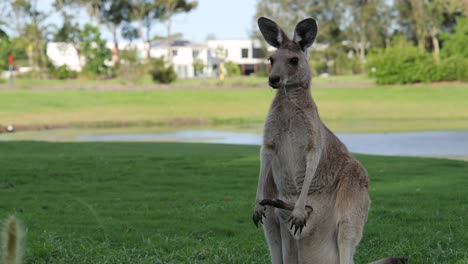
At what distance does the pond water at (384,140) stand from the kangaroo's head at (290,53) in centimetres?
1547

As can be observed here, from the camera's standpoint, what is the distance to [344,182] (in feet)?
12.0

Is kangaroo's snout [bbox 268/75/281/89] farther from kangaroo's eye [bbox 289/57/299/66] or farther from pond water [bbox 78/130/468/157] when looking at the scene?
pond water [bbox 78/130/468/157]

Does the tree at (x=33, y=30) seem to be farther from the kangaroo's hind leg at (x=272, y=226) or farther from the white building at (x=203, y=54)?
the kangaroo's hind leg at (x=272, y=226)

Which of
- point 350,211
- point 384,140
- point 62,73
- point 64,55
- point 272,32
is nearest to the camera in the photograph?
point 272,32

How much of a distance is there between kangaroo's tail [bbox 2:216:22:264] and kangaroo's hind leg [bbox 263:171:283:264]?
8.32ft

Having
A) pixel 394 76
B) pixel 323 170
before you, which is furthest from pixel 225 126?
pixel 323 170

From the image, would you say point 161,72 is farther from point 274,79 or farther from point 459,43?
point 274,79

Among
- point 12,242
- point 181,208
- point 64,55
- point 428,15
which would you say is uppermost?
point 428,15

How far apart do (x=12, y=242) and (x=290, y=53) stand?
2.43 m

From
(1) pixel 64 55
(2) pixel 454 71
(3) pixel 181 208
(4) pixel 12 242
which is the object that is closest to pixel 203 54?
(1) pixel 64 55

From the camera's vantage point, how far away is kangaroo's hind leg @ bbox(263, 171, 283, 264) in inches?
145

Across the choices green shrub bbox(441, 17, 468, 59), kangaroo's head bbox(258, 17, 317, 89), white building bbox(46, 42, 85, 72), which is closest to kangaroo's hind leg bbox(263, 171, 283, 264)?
kangaroo's head bbox(258, 17, 317, 89)

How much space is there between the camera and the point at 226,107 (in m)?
41.1

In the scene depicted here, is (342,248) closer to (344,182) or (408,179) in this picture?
(344,182)
